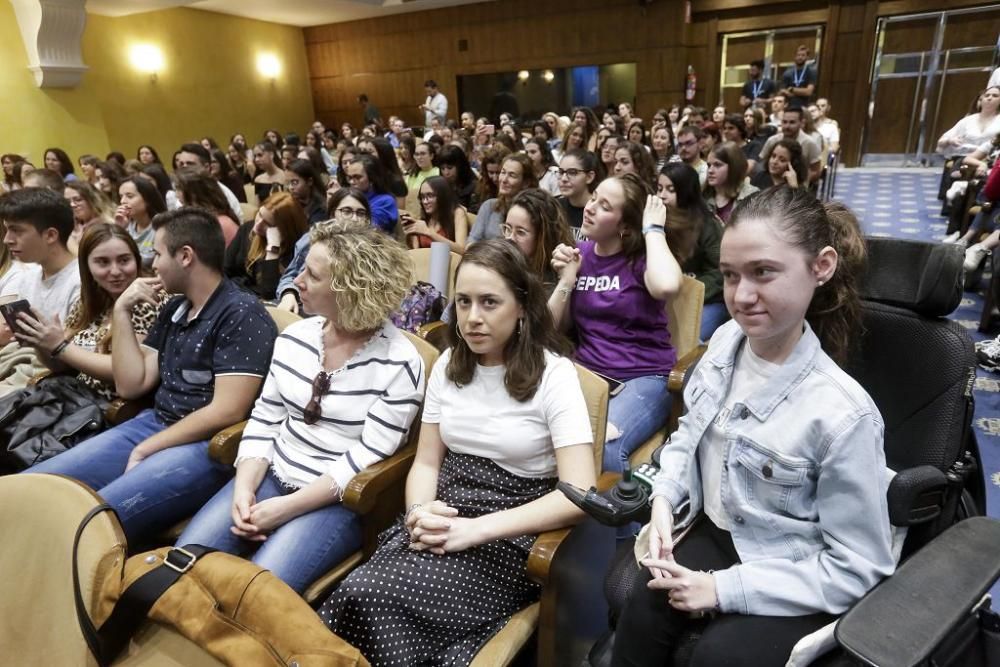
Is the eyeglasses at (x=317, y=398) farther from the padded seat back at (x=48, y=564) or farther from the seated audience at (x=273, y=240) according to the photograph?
the seated audience at (x=273, y=240)

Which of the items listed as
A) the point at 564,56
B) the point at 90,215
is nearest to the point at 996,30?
the point at 564,56

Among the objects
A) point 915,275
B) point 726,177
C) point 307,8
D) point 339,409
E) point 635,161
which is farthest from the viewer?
point 307,8

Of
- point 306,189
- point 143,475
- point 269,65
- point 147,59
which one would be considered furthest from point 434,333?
point 269,65

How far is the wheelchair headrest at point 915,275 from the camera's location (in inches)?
48.4

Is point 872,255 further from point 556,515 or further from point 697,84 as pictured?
point 697,84

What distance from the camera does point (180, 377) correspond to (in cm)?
194

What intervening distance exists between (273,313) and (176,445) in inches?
21.9

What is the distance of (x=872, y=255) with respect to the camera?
137 centimetres

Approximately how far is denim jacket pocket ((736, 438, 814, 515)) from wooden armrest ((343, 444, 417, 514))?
33.9 inches

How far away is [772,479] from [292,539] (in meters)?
1.12

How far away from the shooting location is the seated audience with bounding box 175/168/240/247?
3637 mm

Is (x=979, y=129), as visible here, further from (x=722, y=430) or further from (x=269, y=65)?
(x=269, y=65)

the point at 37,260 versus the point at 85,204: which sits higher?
the point at 85,204

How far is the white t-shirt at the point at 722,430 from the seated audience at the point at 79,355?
183cm
